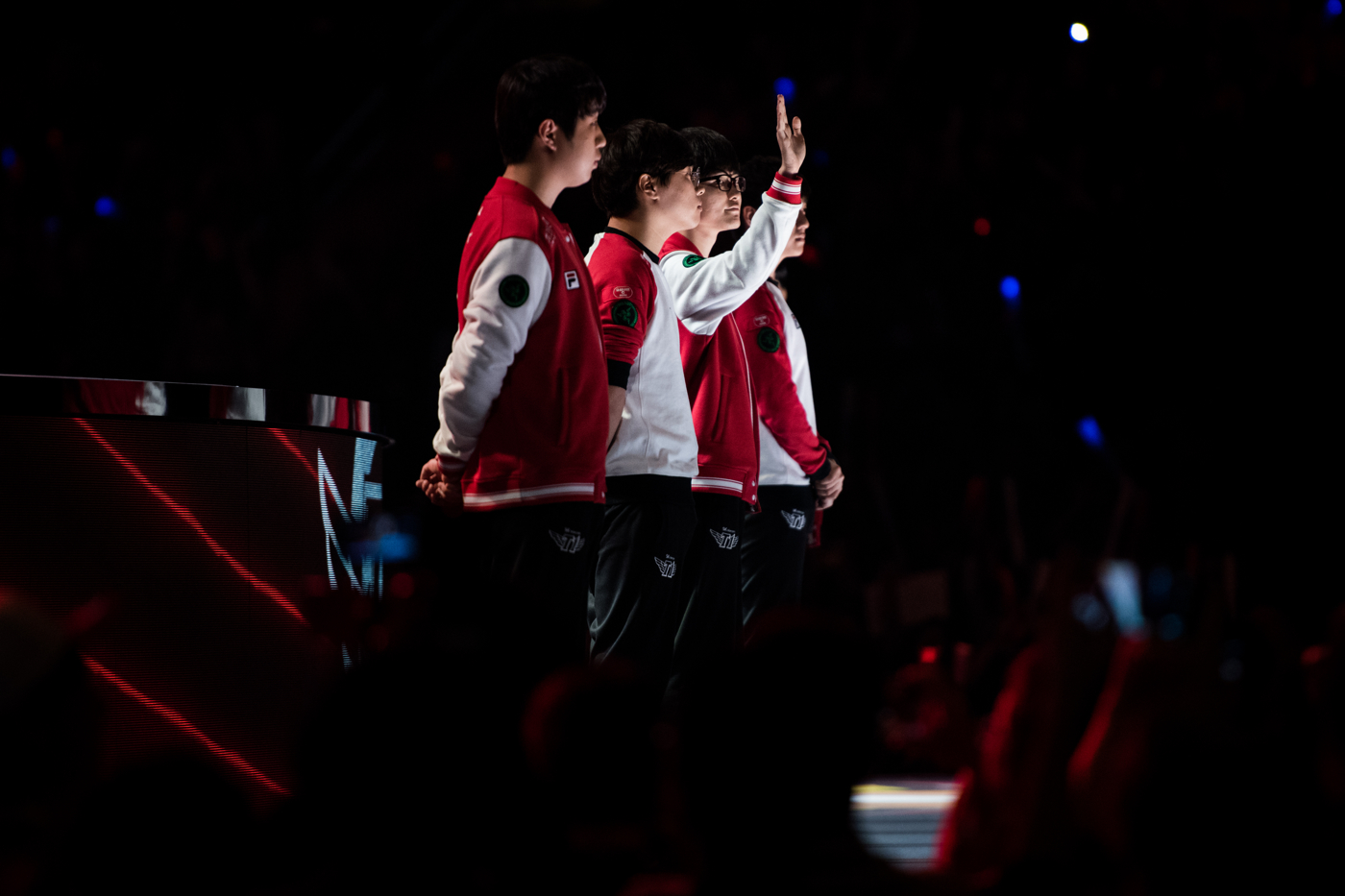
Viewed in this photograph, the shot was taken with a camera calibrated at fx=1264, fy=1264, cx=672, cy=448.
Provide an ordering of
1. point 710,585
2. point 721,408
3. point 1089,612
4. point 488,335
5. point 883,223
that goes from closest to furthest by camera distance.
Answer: point 1089,612 < point 488,335 < point 710,585 < point 721,408 < point 883,223

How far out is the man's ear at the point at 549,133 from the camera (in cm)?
275

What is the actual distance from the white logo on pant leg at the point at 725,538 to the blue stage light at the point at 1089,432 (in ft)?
11.0

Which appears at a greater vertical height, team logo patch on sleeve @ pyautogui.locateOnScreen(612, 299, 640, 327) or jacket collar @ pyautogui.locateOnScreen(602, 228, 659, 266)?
jacket collar @ pyautogui.locateOnScreen(602, 228, 659, 266)

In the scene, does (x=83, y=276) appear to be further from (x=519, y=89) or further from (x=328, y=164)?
(x=519, y=89)

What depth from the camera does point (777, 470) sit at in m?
3.71

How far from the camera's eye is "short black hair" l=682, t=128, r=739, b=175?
335 centimetres

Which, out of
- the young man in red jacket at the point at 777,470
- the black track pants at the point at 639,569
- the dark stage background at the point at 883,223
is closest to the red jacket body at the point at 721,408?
the young man in red jacket at the point at 777,470

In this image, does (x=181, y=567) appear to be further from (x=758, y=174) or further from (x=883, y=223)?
(x=883, y=223)

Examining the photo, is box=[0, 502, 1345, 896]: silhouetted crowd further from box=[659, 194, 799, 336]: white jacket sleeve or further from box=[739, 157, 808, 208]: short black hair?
box=[739, 157, 808, 208]: short black hair

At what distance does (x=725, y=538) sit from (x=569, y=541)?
82 centimetres

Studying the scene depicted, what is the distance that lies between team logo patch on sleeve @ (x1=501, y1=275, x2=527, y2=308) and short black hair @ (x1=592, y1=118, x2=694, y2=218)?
0.81 metres

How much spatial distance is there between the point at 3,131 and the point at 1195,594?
19.2 feet

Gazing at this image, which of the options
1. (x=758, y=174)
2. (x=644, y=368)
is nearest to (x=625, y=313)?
(x=644, y=368)

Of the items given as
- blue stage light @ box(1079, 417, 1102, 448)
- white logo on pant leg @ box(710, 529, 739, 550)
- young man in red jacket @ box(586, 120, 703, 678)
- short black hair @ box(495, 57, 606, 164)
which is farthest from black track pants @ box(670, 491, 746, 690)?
blue stage light @ box(1079, 417, 1102, 448)
